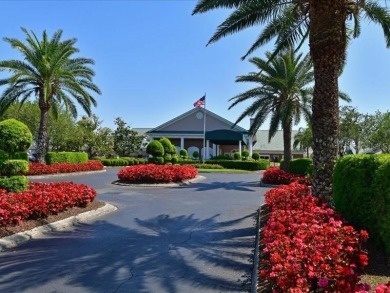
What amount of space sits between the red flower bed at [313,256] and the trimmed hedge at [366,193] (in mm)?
501

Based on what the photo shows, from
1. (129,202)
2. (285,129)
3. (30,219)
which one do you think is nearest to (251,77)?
(285,129)

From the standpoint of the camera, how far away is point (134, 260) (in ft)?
23.1

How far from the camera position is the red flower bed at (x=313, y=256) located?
4.09 m

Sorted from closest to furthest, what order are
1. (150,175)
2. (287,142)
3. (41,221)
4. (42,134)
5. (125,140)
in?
(41,221), (150,175), (287,142), (42,134), (125,140)

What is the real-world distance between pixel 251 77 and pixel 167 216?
52.5 ft

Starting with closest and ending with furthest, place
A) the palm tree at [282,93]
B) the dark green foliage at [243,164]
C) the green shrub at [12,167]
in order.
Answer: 1. the green shrub at [12,167]
2. the palm tree at [282,93]
3. the dark green foliage at [243,164]

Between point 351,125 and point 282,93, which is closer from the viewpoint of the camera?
point 282,93

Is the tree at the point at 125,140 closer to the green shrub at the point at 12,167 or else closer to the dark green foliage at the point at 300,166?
the dark green foliage at the point at 300,166

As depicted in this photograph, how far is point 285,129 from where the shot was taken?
25062 mm

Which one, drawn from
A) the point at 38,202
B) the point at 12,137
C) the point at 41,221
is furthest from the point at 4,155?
the point at 41,221

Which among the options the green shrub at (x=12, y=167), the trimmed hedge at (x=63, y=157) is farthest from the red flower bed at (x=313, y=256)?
the trimmed hedge at (x=63, y=157)

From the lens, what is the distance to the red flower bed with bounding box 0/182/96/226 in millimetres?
8898

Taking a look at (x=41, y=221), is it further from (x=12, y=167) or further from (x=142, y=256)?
(x=142, y=256)

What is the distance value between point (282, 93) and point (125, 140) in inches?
1338
